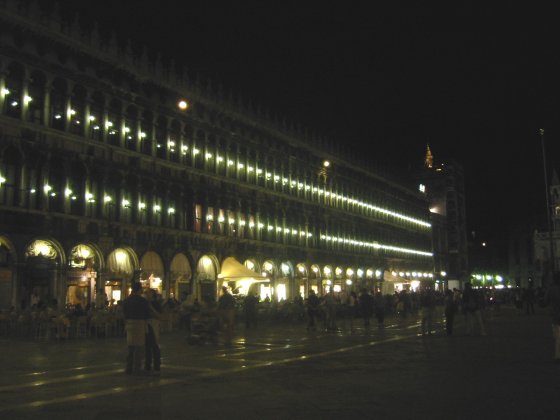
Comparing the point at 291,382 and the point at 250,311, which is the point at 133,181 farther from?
the point at 291,382

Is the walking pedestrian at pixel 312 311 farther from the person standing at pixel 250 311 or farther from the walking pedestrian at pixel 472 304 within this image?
the walking pedestrian at pixel 472 304

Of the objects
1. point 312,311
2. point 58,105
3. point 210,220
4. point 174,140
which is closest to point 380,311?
point 312,311

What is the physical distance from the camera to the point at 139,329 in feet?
43.8

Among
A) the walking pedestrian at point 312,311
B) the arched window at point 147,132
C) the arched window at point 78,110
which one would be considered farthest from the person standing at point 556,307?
the arched window at point 147,132

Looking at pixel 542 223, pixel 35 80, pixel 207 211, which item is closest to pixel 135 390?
pixel 35 80

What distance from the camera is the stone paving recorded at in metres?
9.38

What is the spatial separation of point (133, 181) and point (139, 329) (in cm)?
2721

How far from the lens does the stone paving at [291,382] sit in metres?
9.38

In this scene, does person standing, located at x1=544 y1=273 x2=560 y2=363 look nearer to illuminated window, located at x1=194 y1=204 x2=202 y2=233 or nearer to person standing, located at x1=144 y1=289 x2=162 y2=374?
person standing, located at x1=144 y1=289 x2=162 y2=374

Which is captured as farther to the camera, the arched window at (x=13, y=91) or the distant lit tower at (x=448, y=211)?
the distant lit tower at (x=448, y=211)

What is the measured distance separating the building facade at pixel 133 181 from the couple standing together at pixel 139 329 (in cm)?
1691

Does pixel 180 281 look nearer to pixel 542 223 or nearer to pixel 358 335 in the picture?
pixel 358 335

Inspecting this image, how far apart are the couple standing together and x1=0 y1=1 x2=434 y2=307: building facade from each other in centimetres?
1691

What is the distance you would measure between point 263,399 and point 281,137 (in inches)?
1828
